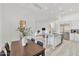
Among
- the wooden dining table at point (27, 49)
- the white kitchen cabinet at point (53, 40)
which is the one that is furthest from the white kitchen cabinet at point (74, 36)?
the wooden dining table at point (27, 49)

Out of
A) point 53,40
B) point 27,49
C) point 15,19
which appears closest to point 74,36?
point 53,40

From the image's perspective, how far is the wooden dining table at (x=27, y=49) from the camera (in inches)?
102

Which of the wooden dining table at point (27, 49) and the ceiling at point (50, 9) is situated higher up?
the ceiling at point (50, 9)

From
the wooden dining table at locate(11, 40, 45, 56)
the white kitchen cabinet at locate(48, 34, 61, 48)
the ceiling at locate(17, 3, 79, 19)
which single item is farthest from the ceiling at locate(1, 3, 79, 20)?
the wooden dining table at locate(11, 40, 45, 56)

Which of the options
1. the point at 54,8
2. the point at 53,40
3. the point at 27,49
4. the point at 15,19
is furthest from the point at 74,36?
the point at 15,19

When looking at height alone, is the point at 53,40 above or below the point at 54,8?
below

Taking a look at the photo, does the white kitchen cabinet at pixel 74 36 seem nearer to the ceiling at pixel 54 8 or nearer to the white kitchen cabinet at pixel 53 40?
the white kitchen cabinet at pixel 53 40

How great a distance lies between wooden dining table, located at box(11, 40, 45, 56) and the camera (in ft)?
8.53

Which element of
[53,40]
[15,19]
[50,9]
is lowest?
[53,40]

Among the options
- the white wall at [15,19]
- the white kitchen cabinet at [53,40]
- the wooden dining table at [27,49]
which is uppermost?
the white wall at [15,19]

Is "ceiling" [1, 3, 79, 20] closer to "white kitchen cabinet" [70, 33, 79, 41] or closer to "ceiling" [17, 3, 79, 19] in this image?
"ceiling" [17, 3, 79, 19]

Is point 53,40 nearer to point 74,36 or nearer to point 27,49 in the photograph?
point 74,36

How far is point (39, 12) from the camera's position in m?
2.64

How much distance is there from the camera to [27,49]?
8.56 ft
